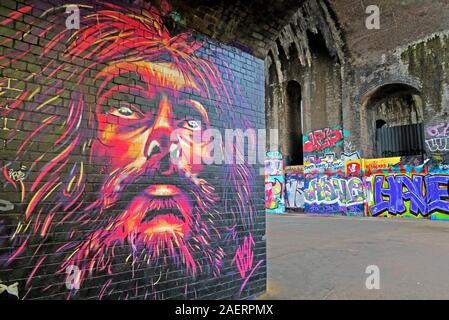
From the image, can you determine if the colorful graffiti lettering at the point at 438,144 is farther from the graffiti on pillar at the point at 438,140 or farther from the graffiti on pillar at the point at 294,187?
the graffiti on pillar at the point at 294,187

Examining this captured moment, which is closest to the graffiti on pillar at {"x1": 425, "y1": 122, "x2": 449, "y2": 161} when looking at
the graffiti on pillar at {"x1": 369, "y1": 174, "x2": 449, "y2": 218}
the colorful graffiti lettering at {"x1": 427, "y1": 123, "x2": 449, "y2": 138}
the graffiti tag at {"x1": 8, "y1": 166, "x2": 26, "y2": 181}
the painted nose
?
the colorful graffiti lettering at {"x1": 427, "y1": 123, "x2": 449, "y2": 138}

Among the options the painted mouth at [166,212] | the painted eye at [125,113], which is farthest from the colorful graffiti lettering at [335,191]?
the painted eye at [125,113]

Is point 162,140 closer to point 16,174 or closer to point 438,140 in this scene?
point 16,174

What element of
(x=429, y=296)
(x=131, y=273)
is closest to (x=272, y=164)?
(x=429, y=296)

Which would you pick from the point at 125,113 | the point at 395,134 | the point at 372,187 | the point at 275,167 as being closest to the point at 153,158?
the point at 125,113

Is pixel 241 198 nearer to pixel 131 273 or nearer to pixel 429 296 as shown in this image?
pixel 131 273

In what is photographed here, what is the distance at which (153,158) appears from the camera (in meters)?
3.36

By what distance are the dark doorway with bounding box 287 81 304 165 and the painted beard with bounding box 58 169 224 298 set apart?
54.0 feet

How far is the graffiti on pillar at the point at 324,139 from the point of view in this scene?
1681 cm

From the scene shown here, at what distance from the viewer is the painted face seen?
3.09m

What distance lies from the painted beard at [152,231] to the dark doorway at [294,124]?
16.5m

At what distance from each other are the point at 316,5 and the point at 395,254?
13647 mm

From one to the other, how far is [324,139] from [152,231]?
15386 mm
